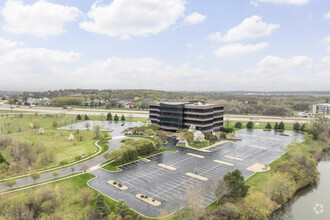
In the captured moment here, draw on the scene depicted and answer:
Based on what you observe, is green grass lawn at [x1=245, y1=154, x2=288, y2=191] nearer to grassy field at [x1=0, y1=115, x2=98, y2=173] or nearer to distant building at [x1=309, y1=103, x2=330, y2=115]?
grassy field at [x1=0, y1=115, x2=98, y2=173]

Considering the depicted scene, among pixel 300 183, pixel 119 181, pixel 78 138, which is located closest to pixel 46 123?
pixel 78 138

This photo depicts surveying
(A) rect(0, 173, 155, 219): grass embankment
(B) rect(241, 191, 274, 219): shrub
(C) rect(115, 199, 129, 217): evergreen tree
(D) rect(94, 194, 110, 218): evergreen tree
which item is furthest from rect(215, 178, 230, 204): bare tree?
(D) rect(94, 194, 110, 218): evergreen tree

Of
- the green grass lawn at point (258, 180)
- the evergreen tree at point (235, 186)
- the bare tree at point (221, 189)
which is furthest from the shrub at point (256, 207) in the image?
the green grass lawn at point (258, 180)

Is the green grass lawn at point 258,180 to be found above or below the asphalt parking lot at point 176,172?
below

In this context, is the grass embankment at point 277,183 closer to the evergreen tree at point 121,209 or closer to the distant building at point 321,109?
the evergreen tree at point 121,209

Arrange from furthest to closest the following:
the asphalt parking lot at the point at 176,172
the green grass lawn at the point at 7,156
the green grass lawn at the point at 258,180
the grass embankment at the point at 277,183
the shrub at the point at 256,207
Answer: the green grass lawn at the point at 7,156
the green grass lawn at the point at 258,180
the asphalt parking lot at the point at 176,172
the grass embankment at the point at 277,183
the shrub at the point at 256,207

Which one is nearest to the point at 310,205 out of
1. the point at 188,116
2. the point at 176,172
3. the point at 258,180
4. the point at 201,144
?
the point at 258,180
